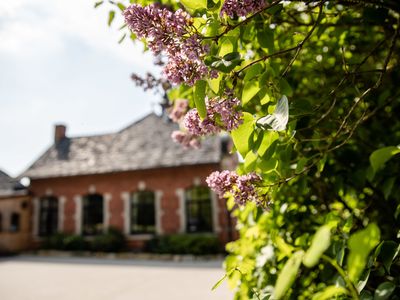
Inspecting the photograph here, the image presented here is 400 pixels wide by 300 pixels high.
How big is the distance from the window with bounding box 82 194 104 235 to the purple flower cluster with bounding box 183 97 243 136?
18.1 m

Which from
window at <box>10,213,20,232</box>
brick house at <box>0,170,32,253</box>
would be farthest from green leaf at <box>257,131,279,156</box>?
window at <box>10,213,20,232</box>

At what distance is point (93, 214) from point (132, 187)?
3003mm

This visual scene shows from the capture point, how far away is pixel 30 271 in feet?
40.9

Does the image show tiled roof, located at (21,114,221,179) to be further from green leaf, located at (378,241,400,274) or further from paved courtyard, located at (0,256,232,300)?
green leaf, located at (378,241,400,274)

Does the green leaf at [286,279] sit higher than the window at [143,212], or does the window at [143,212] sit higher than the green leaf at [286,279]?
the window at [143,212]

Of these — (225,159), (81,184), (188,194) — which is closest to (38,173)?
(81,184)

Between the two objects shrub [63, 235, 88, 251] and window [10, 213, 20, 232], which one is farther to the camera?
window [10, 213, 20, 232]

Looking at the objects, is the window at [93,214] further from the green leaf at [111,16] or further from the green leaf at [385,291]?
the green leaf at [385,291]

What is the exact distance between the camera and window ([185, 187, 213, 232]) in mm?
16328

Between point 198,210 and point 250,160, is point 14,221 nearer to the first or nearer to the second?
point 198,210

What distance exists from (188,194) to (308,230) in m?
14.6

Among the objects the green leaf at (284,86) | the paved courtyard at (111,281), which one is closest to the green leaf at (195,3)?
the green leaf at (284,86)

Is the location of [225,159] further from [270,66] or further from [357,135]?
[270,66]

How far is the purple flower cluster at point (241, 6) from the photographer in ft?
3.83
